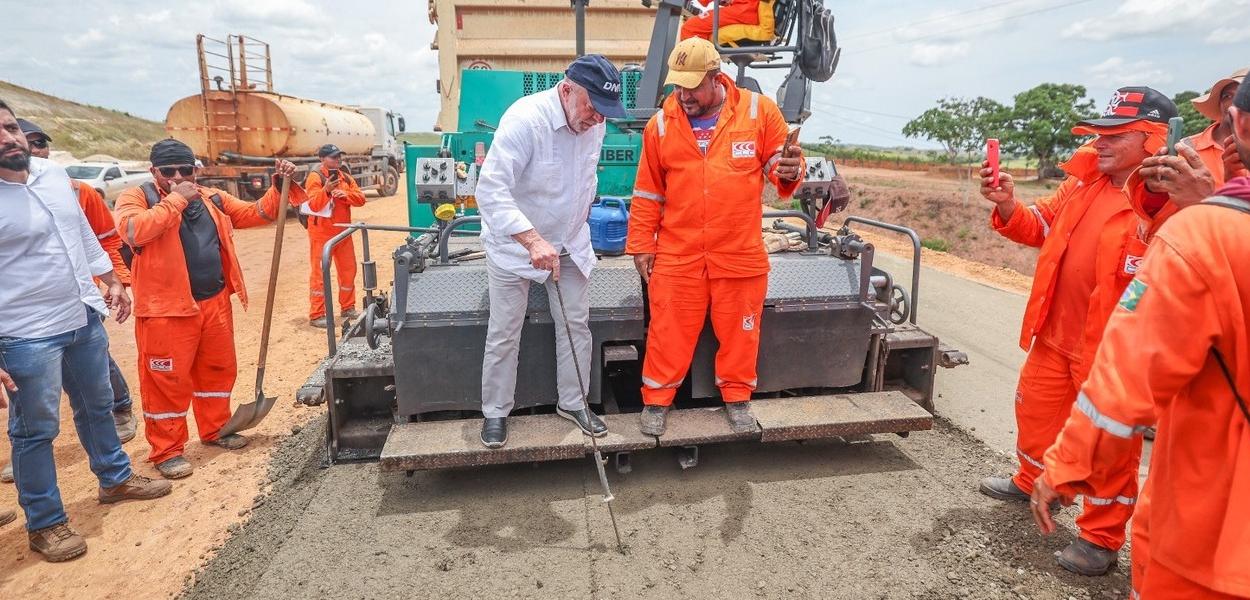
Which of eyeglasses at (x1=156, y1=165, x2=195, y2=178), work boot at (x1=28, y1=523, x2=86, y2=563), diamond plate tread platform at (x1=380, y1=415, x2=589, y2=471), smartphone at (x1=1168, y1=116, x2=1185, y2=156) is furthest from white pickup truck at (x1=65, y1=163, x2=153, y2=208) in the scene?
smartphone at (x1=1168, y1=116, x2=1185, y2=156)

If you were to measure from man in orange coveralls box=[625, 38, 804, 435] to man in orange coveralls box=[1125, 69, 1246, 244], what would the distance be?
135 centimetres

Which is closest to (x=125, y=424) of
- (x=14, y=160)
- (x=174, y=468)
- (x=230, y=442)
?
(x=230, y=442)

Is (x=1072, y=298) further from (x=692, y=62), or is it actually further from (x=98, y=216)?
(x=98, y=216)

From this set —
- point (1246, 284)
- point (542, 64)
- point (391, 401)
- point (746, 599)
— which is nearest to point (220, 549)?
point (391, 401)

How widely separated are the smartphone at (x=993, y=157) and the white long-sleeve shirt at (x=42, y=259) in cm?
424

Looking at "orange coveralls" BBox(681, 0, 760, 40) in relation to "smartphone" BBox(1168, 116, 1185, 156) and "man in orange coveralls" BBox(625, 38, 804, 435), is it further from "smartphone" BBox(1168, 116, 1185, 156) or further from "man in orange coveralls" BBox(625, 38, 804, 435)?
"smartphone" BBox(1168, 116, 1185, 156)

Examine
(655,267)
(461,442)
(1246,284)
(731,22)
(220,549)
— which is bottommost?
(220,549)

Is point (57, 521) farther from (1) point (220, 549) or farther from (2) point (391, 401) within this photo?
(2) point (391, 401)

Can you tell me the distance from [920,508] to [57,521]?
414 centimetres

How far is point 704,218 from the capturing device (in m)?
3.42

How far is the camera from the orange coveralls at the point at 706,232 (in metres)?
3.39

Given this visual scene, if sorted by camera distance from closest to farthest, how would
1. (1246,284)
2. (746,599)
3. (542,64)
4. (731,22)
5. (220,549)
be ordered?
(1246,284)
(746,599)
(220,549)
(731,22)
(542,64)

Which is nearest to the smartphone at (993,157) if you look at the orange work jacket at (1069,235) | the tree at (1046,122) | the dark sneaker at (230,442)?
the orange work jacket at (1069,235)

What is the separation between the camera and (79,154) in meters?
32.2
